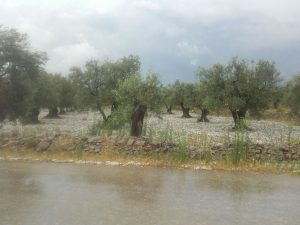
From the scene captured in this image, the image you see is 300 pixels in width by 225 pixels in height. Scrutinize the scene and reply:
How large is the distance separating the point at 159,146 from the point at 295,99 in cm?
3794

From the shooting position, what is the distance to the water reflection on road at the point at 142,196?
10320 mm

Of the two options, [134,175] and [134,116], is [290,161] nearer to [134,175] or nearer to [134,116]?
[134,175]

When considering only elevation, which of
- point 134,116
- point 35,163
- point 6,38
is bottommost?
point 35,163

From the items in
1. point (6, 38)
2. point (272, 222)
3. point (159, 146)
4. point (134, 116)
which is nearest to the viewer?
point (272, 222)

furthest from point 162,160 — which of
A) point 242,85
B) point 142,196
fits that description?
point 242,85

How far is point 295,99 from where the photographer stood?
54188 millimetres

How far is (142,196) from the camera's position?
42.0 feet

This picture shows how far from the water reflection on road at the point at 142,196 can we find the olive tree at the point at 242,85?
104 feet

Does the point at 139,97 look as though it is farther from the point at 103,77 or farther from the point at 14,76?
the point at 103,77

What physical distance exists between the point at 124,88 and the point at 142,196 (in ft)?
64.2

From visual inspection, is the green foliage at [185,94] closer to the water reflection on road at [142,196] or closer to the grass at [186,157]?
the grass at [186,157]

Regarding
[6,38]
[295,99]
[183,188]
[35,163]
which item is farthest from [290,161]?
[295,99]

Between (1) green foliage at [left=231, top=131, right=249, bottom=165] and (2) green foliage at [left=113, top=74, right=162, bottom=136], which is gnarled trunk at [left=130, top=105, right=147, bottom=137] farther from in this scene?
(1) green foliage at [left=231, top=131, right=249, bottom=165]

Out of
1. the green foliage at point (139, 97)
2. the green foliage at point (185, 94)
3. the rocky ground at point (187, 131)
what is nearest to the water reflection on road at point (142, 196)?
the rocky ground at point (187, 131)
